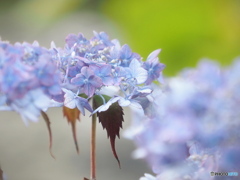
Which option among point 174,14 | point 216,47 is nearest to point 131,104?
point 216,47

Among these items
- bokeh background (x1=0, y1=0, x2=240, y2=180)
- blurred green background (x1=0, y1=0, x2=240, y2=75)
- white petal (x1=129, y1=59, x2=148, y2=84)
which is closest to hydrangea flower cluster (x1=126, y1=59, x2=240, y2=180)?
white petal (x1=129, y1=59, x2=148, y2=84)

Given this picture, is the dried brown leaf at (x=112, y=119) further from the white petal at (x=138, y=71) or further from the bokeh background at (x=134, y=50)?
the bokeh background at (x=134, y=50)

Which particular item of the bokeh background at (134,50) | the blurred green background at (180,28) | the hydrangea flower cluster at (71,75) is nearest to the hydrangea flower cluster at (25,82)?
the hydrangea flower cluster at (71,75)

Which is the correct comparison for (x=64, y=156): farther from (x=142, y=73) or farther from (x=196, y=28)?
(x=142, y=73)

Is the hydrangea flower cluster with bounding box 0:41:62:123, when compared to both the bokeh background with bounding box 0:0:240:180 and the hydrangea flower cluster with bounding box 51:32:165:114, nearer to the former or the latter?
the hydrangea flower cluster with bounding box 51:32:165:114

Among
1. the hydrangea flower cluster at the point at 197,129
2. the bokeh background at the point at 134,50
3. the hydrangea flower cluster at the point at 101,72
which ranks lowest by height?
the hydrangea flower cluster at the point at 197,129

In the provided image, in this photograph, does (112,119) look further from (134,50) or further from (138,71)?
(134,50)
